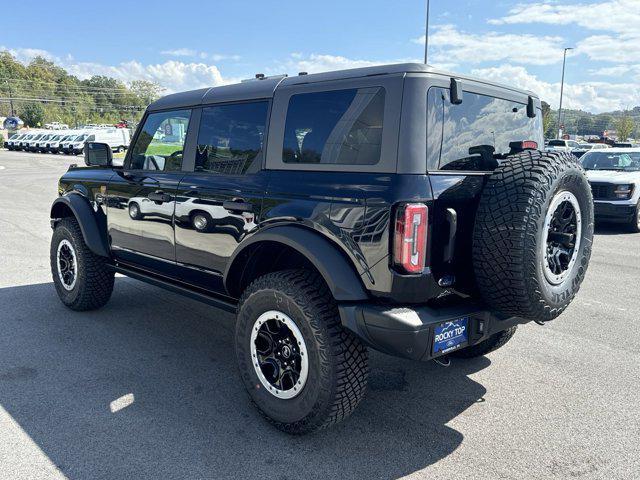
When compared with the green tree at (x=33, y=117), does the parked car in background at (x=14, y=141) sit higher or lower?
lower

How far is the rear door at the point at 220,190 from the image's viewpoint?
3.27 meters

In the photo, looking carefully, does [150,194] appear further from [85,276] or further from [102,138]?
[102,138]

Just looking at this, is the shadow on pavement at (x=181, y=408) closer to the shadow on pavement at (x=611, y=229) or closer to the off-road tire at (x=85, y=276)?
the off-road tire at (x=85, y=276)

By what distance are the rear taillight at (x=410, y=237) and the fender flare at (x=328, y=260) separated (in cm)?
26

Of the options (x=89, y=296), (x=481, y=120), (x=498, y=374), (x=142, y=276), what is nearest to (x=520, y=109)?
(x=481, y=120)

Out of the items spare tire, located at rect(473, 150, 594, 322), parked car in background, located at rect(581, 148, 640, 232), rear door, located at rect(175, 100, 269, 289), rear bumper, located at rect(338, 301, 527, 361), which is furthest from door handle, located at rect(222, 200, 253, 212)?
parked car in background, located at rect(581, 148, 640, 232)

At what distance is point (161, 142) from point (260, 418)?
7.59 ft

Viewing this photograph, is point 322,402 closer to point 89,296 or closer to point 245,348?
point 245,348

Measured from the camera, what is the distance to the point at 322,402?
2744 mm

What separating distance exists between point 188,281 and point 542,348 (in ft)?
9.64

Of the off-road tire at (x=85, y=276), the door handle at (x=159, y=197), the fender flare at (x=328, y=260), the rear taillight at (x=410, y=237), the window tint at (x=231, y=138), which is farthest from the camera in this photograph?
the off-road tire at (x=85, y=276)

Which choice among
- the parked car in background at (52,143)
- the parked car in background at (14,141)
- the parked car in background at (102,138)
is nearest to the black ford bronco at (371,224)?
the parked car in background at (102,138)

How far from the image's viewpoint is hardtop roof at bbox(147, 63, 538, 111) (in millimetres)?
2723

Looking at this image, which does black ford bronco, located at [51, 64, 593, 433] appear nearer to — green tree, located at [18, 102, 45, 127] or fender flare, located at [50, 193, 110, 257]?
fender flare, located at [50, 193, 110, 257]
